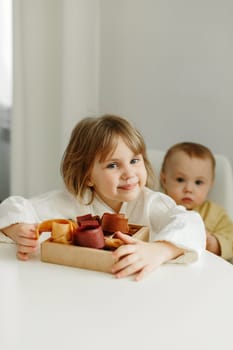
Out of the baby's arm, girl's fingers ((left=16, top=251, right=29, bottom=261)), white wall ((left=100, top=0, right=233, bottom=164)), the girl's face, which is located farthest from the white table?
white wall ((left=100, top=0, right=233, bottom=164))

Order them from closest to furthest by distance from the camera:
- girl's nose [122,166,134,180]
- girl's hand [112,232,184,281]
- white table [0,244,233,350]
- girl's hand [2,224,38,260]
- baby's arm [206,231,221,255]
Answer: white table [0,244,233,350] → girl's hand [112,232,184,281] → girl's hand [2,224,38,260] → girl's nose [122,166,134,180] → baby's arm [206,231,221,255]

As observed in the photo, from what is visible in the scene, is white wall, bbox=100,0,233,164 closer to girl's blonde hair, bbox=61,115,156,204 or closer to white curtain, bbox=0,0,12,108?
white curtain, bbox=0,0,12,108

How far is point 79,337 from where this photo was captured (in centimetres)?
88

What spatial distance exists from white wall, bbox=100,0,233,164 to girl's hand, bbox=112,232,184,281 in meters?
1.15

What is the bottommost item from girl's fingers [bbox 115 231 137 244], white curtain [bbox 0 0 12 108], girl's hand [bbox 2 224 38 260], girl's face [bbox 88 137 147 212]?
girl's hand [bbox 2 224 38 260]

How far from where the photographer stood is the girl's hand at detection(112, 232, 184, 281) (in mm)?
1136

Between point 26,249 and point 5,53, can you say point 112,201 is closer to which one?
point 26,249

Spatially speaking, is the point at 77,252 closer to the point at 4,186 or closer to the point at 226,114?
the point at 226,114

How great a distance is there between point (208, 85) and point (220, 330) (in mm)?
1495

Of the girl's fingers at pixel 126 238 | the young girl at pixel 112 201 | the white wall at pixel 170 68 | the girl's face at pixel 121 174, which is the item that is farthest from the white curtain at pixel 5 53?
the girl's fingers at pixel 126 238

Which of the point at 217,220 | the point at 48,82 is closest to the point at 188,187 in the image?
the point at 217,220

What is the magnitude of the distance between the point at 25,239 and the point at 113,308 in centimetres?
35

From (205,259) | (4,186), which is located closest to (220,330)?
(205,259)

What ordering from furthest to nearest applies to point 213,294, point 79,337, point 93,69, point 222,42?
1. point 93,69
2. point 222,42
3. point 213,294
4. point 79,337
